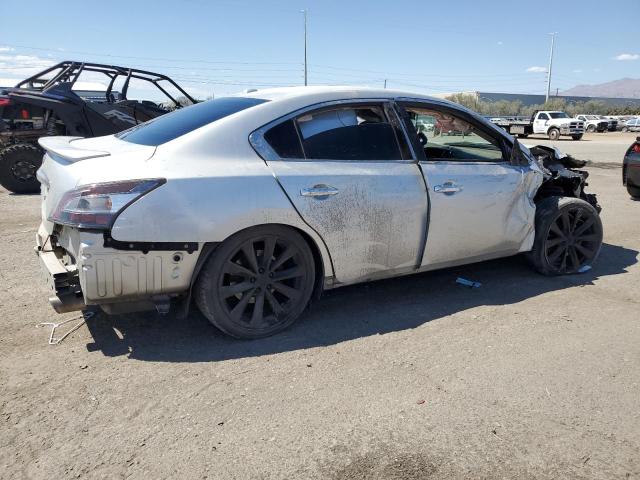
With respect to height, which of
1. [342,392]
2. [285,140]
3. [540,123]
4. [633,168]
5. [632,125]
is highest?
[632,125]

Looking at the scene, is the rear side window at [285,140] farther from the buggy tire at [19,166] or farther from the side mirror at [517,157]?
the buggy tire at [19,166]

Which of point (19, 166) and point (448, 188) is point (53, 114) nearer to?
point (19, 166)

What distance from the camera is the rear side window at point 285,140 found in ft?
11.4

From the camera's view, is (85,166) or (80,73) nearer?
(85,166)

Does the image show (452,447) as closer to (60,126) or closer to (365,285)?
(365,285)

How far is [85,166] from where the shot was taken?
3.14m

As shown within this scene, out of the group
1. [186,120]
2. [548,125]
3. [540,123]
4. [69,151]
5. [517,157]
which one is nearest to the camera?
[69,151]

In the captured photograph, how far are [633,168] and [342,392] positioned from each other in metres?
8.11

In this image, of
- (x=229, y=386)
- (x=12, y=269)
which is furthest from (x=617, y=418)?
(x=12, y=269)

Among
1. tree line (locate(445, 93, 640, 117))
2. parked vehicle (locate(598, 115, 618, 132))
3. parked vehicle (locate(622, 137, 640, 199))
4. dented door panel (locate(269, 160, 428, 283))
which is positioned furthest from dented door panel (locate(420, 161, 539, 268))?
tree line (locate(445, 93, 640, 117))

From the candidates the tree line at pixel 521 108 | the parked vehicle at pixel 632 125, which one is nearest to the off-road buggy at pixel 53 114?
the parked vehicle at pixel 632 125

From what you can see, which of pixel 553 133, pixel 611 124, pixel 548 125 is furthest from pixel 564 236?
pixel 611 124

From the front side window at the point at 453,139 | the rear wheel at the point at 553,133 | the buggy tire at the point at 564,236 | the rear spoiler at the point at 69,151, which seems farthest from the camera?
the rear wheel at the point at 553,133

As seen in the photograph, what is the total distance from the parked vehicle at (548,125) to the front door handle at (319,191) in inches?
1273
